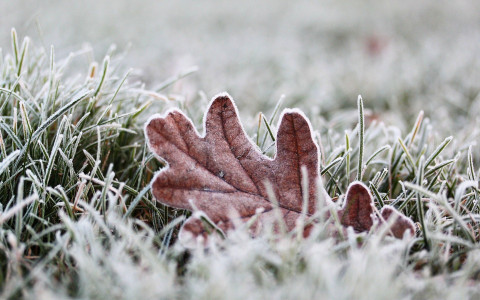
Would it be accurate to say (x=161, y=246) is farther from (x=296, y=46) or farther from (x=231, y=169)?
(x=296, y=46)

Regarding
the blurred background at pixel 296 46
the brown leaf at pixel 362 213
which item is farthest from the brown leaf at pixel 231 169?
the blurred background at pixel 296 46

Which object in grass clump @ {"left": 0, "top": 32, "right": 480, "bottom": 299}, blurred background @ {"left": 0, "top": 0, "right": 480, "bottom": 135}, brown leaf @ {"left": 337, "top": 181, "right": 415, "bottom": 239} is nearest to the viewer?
grass clump @ {"left": 0, "top": 32, "right": 480, "bottom": 299}

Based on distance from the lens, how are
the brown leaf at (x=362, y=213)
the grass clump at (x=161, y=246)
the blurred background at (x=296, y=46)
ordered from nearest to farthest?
the grass clump at (x=161, y=246) → the brown leaf at (x=362, y=213) → the blurred background at (x=296, y=46)

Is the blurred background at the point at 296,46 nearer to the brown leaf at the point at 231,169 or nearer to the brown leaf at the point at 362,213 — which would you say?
the brown leaf at the point at 231,169

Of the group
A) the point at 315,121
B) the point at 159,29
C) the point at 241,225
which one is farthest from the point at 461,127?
the point at 159,29

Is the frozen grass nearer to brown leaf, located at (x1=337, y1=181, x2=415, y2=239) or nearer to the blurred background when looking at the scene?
brown leaf, located at (x1=337, y1=181, x2=415, y2=239)

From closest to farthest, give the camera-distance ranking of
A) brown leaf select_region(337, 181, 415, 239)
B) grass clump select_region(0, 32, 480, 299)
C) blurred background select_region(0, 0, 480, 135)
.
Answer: grass clump select_region(0, 32, 480, 299), brown leaf select_region(337, 181, 415, 239), blurred background select_region(0, 0, 480, 135)

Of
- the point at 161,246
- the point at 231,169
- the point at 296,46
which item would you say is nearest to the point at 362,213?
the point at 231,169

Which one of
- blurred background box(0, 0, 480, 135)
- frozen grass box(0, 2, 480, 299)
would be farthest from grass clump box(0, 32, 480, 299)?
blurred background box(0, 0, 480, 135)
